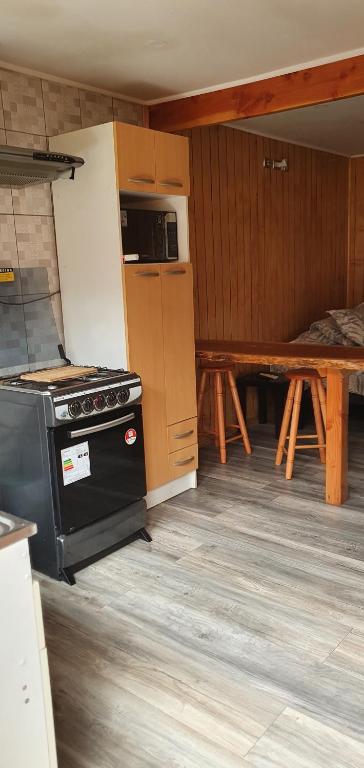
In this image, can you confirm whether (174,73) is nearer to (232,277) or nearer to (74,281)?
(74,281)

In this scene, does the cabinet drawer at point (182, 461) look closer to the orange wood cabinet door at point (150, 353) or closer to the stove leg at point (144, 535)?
the orange wood cabinet door at point (150, 353)

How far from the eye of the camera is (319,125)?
16.2 feet

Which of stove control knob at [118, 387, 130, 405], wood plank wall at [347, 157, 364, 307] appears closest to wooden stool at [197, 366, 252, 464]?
stove control knob at [118, 387, 130, 405]

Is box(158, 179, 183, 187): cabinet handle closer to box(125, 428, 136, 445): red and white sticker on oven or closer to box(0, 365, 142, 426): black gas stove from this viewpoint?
box(0, 365, 142, 426): black gas stove

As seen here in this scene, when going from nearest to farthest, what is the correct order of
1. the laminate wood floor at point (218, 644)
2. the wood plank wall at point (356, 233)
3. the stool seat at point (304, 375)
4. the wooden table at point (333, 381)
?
the laminate wood floor at point (218, 644) → the wooden table at point (333, 381) → the stool seat at point (304, 375) → the wood plank wall at point (356, 233)

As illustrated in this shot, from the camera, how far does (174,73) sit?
11.1ft

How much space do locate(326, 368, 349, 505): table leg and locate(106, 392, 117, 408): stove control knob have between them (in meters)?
1.26

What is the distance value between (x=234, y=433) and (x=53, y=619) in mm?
2755

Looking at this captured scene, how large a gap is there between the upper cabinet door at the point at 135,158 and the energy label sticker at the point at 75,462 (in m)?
1.33

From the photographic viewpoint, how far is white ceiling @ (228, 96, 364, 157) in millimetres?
4383

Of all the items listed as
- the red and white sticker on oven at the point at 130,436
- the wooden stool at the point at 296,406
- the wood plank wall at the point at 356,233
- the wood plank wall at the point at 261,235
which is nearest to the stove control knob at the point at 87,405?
the red and white sticker on oven at the point at 130,436

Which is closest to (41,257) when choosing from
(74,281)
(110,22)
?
(74,281)

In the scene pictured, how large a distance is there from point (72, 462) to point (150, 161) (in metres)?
1.64

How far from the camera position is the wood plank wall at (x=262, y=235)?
457 centimetres
